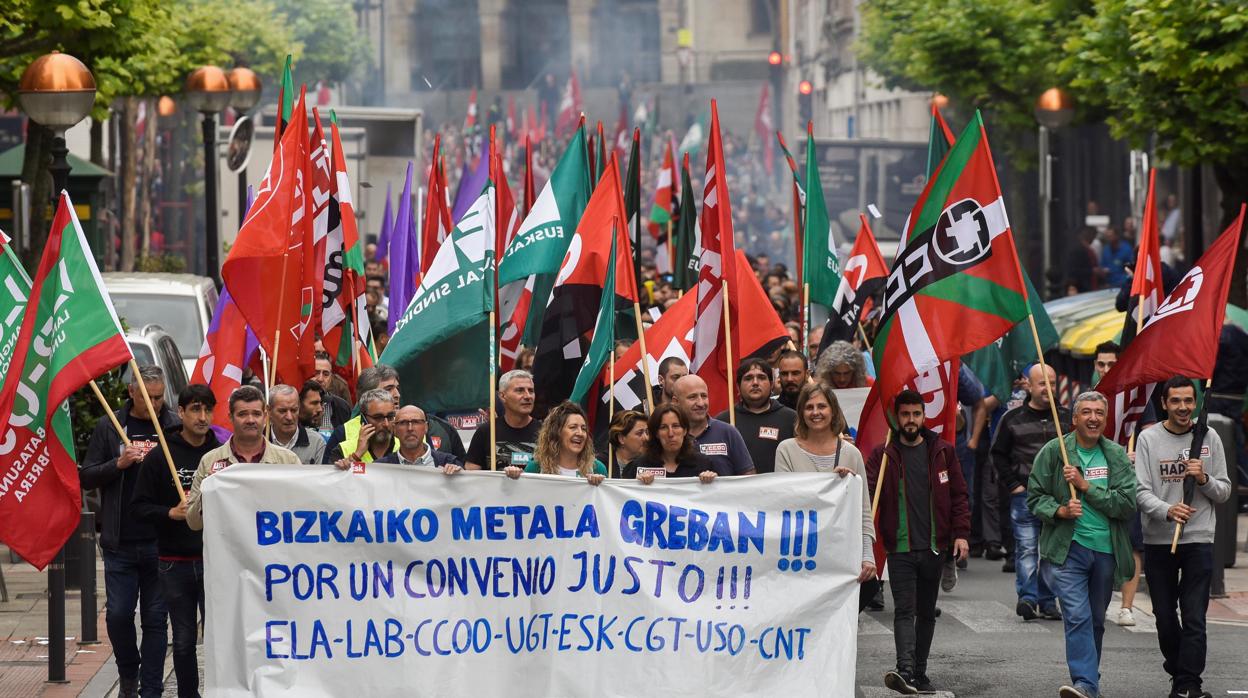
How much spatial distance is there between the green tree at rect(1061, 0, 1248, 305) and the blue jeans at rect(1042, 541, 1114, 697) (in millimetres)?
9174

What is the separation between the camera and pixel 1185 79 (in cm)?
2066

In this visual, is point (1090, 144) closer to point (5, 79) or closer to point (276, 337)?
point (5, 79)

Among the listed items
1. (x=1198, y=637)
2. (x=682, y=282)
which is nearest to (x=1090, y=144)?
(x=682, y=282)

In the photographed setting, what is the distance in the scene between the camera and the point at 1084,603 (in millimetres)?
10125

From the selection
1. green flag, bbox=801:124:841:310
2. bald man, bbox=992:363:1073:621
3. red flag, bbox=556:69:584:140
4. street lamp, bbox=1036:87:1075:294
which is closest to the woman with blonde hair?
bald man, bbox=992:363:1073:621

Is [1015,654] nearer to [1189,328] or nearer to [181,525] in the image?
[1189,328]

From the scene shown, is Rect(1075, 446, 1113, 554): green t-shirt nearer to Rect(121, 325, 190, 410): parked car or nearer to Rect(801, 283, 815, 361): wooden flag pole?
Rect(801, 283, 815, 361): wooden flag pole

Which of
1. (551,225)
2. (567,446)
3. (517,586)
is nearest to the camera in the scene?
(517,586)

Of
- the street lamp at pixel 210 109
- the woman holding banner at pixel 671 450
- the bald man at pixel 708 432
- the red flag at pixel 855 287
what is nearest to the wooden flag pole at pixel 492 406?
the woman holding banner at pixel 671 450

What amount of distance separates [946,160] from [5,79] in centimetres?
1049

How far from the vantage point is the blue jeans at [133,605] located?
9.70 metres

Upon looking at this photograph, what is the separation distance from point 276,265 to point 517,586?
326cm

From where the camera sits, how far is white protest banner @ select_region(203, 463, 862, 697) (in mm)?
8742

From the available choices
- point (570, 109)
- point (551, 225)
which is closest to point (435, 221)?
point (551, 225)
